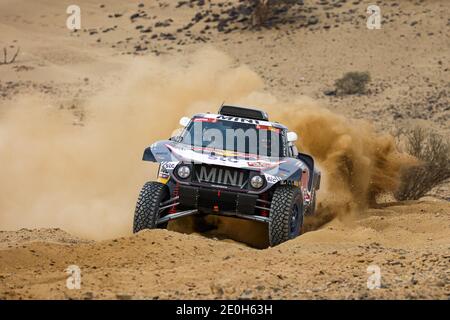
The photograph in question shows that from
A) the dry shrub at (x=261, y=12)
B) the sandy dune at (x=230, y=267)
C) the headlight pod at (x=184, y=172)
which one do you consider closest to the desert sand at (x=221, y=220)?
the sandy dune at (x=230, y=267)

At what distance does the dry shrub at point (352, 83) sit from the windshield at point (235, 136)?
25952 mm

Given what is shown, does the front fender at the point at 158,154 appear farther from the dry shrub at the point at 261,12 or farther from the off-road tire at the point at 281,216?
the dry shrub at the point at 261,12

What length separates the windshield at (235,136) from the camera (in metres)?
12.9

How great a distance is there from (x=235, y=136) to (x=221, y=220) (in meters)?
1.15

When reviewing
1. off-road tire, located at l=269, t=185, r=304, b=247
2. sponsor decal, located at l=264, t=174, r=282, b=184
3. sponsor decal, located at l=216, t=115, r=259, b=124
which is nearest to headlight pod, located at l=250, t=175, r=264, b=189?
sponsor decal, located at l=264, t=174, r=282, b=184

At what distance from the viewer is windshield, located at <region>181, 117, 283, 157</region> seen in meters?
12.9

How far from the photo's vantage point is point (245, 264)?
946 cm

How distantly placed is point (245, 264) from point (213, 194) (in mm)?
2431

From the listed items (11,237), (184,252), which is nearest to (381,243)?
(184,252)

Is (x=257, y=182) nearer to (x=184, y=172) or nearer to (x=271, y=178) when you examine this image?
(x=271, y=178)

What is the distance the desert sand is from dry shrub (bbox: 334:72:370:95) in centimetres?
50

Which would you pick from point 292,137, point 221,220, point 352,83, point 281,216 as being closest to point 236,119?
point 292,137

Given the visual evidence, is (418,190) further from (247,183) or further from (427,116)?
(427,116)

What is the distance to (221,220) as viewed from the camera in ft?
43.3
